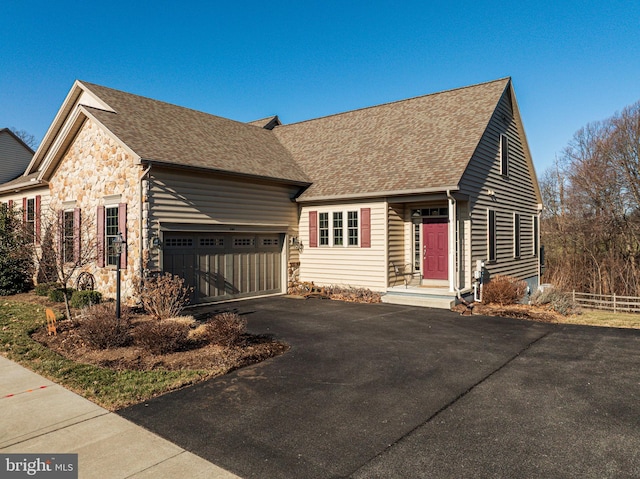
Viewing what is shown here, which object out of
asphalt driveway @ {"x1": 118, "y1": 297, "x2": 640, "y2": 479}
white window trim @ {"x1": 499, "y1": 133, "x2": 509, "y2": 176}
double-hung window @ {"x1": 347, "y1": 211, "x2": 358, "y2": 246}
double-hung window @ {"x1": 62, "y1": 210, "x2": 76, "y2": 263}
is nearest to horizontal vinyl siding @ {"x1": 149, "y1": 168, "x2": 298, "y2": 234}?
double-hung window @ {"x1": 347, "y1": 211, "x2": 358, "y2": 246}

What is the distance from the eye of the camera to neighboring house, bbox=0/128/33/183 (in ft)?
75.7

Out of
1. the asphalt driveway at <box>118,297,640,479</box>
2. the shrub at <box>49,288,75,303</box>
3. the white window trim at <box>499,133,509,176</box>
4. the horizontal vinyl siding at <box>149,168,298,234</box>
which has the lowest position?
the asphalt driveway at <box>118,297,640,479</box>

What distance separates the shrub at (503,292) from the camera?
12727 millimetres

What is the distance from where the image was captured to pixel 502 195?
16.4m

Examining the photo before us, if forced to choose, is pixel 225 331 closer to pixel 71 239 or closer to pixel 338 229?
pixel 338 229

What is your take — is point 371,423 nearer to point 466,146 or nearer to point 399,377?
point 399,377

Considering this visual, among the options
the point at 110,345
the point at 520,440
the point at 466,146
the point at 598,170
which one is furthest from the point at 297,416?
the point at 598,170

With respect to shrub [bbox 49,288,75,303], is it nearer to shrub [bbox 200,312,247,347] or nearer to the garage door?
the garage door

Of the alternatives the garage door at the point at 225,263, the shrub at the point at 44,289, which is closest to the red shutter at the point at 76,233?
the shrub at the point at 44,289

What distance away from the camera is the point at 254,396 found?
569 cm

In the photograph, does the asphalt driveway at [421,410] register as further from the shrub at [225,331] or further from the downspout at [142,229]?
the downspout at [142,229]

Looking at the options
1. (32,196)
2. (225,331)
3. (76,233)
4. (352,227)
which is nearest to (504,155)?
(352,227)

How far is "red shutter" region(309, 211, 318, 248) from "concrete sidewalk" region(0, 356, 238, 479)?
423 inches

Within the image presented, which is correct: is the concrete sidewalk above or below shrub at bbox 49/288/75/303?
below
